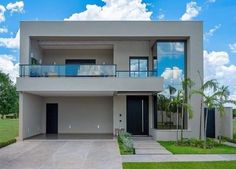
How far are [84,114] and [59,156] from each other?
10752mm

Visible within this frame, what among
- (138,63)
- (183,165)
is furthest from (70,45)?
(183,165)

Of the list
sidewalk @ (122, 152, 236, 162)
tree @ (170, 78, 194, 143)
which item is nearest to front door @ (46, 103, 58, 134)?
tree @ (170, 78, 194, 143)

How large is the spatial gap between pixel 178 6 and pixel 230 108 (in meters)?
7.56

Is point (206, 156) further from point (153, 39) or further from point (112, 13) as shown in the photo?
point (112, 13)

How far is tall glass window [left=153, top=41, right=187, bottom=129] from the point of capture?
2020 centimetres

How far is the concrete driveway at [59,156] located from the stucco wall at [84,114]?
6.21 m

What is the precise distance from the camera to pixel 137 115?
22312mm

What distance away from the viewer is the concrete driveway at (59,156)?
451 inches

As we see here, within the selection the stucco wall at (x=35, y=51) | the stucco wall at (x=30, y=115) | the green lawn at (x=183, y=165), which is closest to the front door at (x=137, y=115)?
the stucco wall at (x=30, y=115)

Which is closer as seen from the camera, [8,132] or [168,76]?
[168,76]

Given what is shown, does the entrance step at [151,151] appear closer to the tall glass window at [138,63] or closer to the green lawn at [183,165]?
the green lawn at [183,165]

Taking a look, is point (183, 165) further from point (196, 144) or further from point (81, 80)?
point (81, 80)

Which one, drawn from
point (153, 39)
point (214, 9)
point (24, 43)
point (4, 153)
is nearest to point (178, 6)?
point (214, 9)

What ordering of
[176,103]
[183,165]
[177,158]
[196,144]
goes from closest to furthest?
[183,165] → [177,158] → [196,144] → [176,103]
